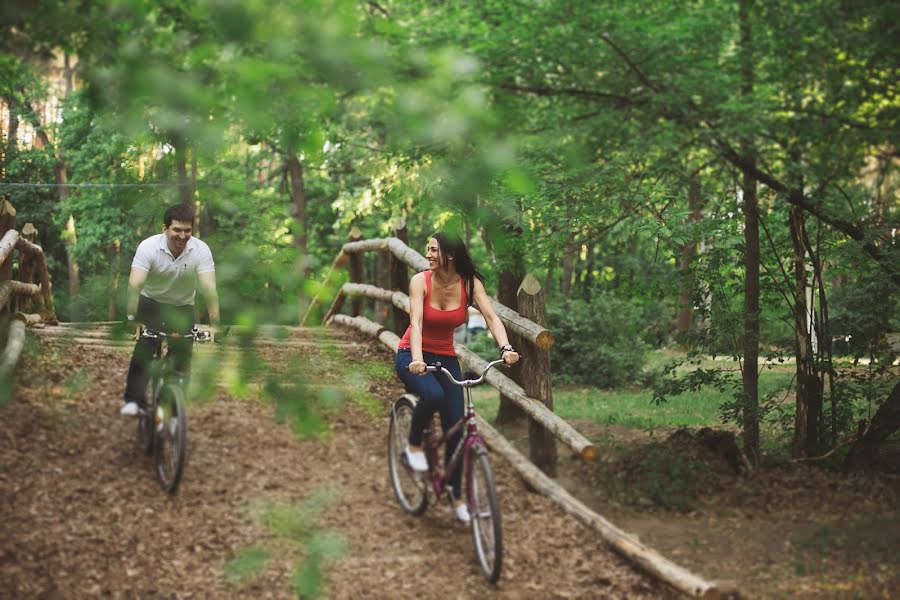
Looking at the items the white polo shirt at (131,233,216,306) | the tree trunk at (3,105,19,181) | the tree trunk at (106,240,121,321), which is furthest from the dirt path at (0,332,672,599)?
the tree trunk at (3,105,19,181)

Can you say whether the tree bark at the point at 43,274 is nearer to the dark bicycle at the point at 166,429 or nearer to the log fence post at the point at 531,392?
the dark bicycle at the point at 166,429

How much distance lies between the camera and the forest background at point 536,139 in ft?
8.89

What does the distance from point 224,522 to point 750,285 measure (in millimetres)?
5928

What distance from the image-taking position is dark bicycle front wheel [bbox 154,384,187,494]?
568 centimetres

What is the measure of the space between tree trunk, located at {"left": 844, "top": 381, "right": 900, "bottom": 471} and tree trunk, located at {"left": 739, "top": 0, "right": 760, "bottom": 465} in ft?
2.95

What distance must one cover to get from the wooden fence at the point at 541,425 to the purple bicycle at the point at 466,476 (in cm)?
96

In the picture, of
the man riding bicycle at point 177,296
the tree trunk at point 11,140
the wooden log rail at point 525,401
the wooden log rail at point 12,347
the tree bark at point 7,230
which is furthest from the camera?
the tree bark at point 7,230

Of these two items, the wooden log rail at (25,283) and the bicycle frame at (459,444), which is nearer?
the bicycle frame at (459,444)

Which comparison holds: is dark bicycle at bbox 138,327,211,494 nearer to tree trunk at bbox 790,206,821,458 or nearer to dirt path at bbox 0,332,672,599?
dirt path at bbox 0,332,672,599

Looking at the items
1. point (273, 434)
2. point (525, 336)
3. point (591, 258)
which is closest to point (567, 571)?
point (525, 336)

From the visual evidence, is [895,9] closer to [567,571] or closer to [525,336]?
[525,336]

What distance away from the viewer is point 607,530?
6246mm

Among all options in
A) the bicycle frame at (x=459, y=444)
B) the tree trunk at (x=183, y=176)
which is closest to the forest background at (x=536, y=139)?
the tree trunk at (x=183, y=176)

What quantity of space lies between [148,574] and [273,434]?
7.14 ft
